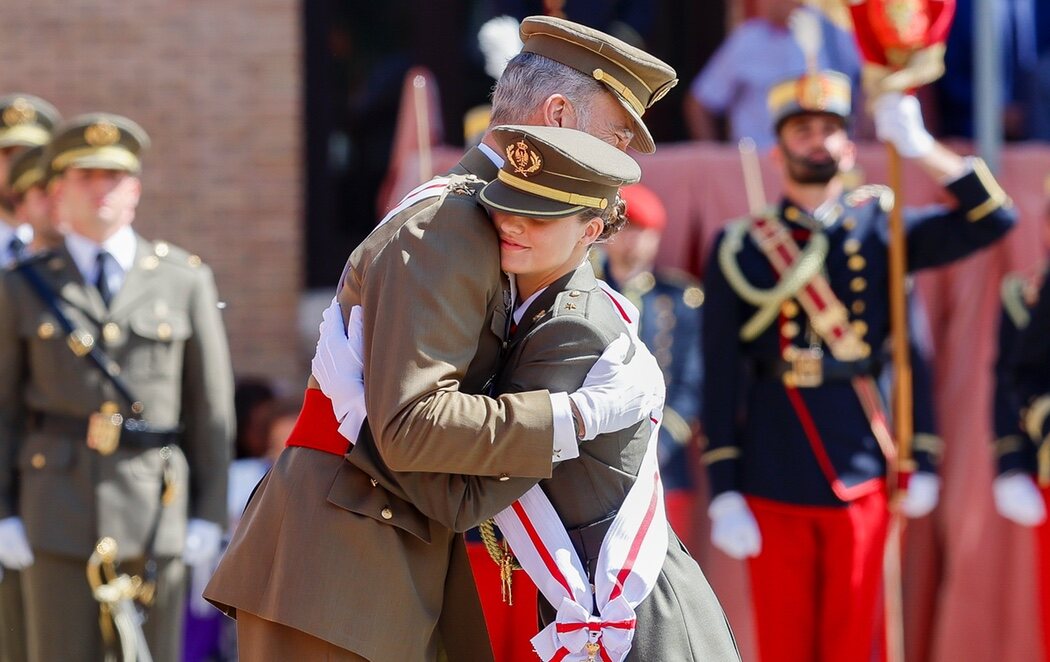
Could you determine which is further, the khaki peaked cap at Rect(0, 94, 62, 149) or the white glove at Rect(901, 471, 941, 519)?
the khaki peaked cap at Rect(0, 94, 62, 149)

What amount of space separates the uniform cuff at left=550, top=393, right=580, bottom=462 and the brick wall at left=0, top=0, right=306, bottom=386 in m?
4.76

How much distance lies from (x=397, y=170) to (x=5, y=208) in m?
1.43

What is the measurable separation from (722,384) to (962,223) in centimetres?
84

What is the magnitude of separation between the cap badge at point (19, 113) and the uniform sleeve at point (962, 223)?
10.2 ft

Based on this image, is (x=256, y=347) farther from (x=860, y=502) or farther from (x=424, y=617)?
(x=424, y=617)

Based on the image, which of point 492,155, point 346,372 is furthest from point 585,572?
point 492,155

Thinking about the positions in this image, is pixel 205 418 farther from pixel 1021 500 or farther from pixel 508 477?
pixel 1021 500

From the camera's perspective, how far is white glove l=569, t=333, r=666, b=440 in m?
2.79

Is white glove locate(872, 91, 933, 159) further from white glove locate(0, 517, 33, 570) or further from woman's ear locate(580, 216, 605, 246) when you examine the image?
white glove locate(0, 517, 33, 570)

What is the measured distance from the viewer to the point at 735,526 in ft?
15.3

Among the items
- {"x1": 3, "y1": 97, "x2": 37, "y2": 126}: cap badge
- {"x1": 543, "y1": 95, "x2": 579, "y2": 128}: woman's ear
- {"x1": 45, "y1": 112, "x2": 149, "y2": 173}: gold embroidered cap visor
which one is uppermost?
{"x1": 3, "y1": 97, "x2": 37, "y2": 126}: cap badge

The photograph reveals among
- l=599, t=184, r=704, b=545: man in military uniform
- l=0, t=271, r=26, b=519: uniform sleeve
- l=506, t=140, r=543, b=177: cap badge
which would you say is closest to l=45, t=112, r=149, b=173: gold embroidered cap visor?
l=0, t=271, r=26, b=519: uniform sleeve

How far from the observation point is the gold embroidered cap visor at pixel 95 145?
461 centimetres

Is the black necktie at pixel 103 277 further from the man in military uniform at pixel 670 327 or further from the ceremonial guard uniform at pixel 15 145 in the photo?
the man in military uniform at pixel 670 327
